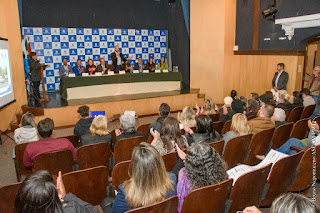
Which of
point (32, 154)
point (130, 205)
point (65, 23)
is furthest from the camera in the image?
point (65, 23)

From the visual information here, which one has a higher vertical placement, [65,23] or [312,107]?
[65,23]

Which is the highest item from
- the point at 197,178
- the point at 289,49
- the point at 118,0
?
the point at 118,0

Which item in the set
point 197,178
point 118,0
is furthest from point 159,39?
point 197,178

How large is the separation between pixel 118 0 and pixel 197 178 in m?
9.34

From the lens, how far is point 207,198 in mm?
1802

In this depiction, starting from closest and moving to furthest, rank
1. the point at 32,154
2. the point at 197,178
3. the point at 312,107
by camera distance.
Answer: the point at 197,178 → the point at 32,154 → the point at 312,107

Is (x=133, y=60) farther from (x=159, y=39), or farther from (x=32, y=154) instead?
(x=32, y=154)

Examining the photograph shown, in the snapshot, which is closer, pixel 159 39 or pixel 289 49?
pixel 289 49

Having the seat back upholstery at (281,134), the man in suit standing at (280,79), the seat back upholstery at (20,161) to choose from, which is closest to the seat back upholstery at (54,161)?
the seat back upholstery at (20,161)

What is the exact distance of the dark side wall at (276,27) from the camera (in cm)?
620

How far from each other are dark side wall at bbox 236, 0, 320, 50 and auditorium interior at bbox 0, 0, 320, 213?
3 cm

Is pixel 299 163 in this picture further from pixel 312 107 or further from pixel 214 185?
pixel 312 107

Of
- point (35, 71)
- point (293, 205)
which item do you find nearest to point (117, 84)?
point (35, 71)

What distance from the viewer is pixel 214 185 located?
175 cm
